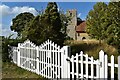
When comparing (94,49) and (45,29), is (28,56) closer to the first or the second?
(45,29)

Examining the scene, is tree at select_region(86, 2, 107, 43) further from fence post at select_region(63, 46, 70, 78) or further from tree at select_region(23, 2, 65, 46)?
fence post at select_region(63, 46, 70, 78)

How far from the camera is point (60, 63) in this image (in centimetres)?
837

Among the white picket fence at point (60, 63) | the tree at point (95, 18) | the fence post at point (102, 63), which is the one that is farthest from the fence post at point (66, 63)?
the tree at point (95, 18)

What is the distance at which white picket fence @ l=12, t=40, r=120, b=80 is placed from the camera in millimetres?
6143

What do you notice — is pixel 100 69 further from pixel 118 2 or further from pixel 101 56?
pixel 118 2

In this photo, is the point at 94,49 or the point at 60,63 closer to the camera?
the point at 60,63

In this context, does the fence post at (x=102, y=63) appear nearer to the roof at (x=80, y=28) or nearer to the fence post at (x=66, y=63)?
the fence post at (x=66, y=63)

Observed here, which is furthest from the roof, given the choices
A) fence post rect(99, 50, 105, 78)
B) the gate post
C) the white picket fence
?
fence post rect(99, 50, 105, 78)

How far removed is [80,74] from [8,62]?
8.02 metres

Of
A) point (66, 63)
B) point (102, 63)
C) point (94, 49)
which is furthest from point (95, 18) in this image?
point (102, 63)

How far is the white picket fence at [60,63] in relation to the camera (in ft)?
20.2

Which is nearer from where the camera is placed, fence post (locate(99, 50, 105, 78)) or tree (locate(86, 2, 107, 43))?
fence post (locate(99, 50, 105, 78))

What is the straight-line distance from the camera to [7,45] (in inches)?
601

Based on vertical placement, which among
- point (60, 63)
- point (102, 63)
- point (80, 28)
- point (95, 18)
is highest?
point (95, 18)
